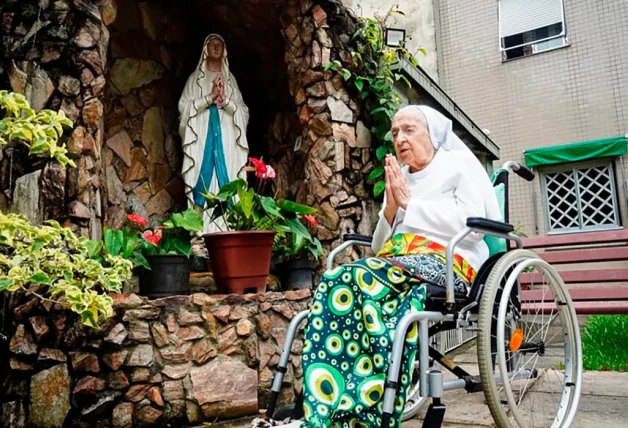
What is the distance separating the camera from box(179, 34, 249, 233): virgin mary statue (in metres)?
3.57

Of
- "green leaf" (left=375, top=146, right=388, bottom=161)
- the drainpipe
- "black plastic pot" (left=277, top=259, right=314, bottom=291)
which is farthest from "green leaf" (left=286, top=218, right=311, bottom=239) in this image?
the drainpipe

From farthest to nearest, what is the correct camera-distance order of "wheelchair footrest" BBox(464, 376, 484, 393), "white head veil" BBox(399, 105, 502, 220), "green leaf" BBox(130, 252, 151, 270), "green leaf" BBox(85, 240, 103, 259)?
"green leaf" BBox(130, 252, 151, 270)
"green leaf" BBox(85, 240, 103, 259)
"white head veil" BBox(399, 105, 502, 220)
"wheelchair footrest" BBox(464, 376, 484, 393)

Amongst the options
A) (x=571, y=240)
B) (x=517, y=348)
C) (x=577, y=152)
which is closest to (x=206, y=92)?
(x=517, y=348)

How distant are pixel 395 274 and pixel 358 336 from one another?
0.24 meters

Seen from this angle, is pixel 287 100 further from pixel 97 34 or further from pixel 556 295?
pixel 556 295

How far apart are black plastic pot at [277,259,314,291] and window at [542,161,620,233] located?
5484 mm

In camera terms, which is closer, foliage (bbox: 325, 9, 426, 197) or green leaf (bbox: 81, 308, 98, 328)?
green leaf (bbox: 81, 308, 98, 328)

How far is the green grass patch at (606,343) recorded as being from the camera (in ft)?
10.9

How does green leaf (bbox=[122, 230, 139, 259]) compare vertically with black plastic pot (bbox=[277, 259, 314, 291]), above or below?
above

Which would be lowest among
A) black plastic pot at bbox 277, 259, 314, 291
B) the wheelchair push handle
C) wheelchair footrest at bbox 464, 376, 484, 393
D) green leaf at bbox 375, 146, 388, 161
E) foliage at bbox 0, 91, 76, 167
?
wheelchair footrest at bbox 464, 376, 484, 393

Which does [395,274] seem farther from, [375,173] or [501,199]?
[375,173]

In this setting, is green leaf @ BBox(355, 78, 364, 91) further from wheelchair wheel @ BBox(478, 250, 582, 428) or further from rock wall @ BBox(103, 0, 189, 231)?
wheelchair wheel @ BBox(478, 250, 582, 428)

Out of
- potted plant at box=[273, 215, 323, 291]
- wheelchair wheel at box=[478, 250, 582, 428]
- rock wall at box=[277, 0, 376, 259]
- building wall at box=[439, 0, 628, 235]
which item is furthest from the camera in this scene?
building wall at box=[439, 0, 628, 235]

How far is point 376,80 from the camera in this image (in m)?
3.64
